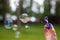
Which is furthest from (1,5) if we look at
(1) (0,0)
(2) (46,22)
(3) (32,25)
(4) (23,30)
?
(2) (46,22)

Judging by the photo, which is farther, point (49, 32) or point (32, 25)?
point (32, 25)

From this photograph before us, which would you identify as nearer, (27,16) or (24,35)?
(27,16)

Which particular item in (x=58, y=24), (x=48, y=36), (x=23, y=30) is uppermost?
(x=48, y=36)

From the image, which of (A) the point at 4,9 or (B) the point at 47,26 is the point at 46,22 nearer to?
(B) the point at 47,26

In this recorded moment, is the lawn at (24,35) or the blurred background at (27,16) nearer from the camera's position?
the blurred background at (27,16)

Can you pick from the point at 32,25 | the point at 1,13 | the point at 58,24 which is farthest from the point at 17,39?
the point at 1,13

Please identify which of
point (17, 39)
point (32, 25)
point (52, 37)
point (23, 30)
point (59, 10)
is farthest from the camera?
point (59, 10)

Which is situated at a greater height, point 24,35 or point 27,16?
point 27,16

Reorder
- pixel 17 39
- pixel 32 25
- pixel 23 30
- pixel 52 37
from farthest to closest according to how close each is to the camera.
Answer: pixel 32 25
pixel 23 30
pixel 17 39
pixel 52 37

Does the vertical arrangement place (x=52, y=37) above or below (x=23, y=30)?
above

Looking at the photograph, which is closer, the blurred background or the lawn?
the blurred background
